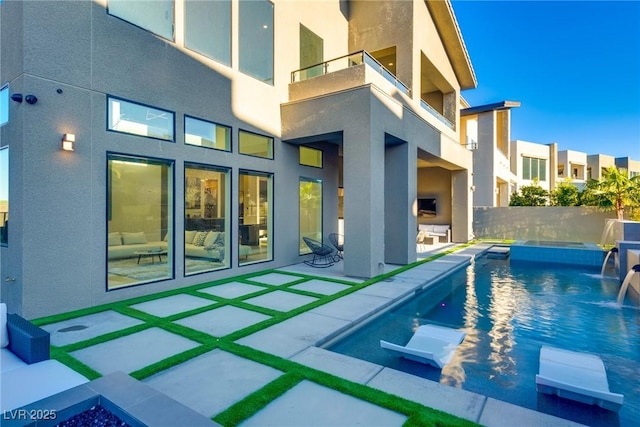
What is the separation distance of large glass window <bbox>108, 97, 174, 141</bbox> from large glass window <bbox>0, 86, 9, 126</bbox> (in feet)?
4.73

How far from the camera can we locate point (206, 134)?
24.9ft

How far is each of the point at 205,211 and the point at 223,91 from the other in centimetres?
288

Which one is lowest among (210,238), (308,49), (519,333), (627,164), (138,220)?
(519,333)

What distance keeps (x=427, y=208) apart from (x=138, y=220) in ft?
47.6

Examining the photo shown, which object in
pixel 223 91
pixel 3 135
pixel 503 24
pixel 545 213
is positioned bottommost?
pixel 545 213

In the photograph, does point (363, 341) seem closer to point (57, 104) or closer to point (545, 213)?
point (57, 104)

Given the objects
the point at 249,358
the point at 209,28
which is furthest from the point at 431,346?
the point at 209,28

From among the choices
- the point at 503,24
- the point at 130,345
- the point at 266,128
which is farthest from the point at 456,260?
the point at 503,24

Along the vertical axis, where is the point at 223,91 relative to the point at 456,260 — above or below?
above

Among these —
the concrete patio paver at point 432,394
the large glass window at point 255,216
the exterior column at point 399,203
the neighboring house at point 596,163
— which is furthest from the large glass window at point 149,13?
the neighboring house at point 596,163

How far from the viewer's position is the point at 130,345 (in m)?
4.14

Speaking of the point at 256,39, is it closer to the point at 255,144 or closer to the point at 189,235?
the point at 255,144

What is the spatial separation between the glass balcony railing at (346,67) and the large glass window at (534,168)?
89.8ft

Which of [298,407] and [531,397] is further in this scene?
[531,397]
